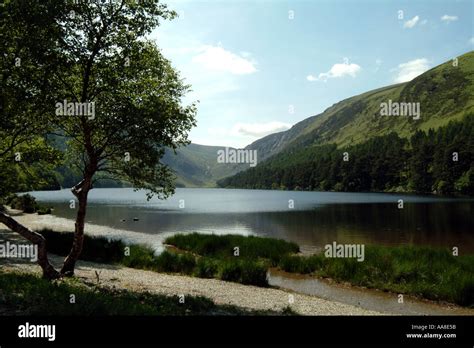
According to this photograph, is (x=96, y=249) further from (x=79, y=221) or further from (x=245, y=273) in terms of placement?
(x=79, y=221)

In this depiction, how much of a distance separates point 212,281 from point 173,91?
1430 cm

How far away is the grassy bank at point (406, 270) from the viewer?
80.9 feet

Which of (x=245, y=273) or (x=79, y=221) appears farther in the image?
(x=245, y=273)

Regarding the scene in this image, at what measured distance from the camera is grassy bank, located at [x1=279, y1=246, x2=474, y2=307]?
2467 cm

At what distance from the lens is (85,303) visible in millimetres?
14422

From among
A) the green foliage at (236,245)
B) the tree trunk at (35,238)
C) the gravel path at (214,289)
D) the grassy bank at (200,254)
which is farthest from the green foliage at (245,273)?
the tree trunk at (35,238)

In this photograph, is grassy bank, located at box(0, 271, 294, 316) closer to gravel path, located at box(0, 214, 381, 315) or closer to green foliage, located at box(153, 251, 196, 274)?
gravel path, located at box(0, 214, 381, 315)

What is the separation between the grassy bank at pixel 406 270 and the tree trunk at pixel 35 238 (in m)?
20.4

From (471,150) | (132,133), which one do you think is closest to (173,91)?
(132,133)

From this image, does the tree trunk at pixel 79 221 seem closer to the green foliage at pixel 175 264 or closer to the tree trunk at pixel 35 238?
the tree trunk at pixel 35 238

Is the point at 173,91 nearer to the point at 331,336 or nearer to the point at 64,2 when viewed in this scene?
the point at 64,2

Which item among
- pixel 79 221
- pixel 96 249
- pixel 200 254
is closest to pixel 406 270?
pixel 200 254

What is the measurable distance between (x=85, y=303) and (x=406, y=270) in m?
23.2

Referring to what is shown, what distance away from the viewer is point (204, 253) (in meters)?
42.1
